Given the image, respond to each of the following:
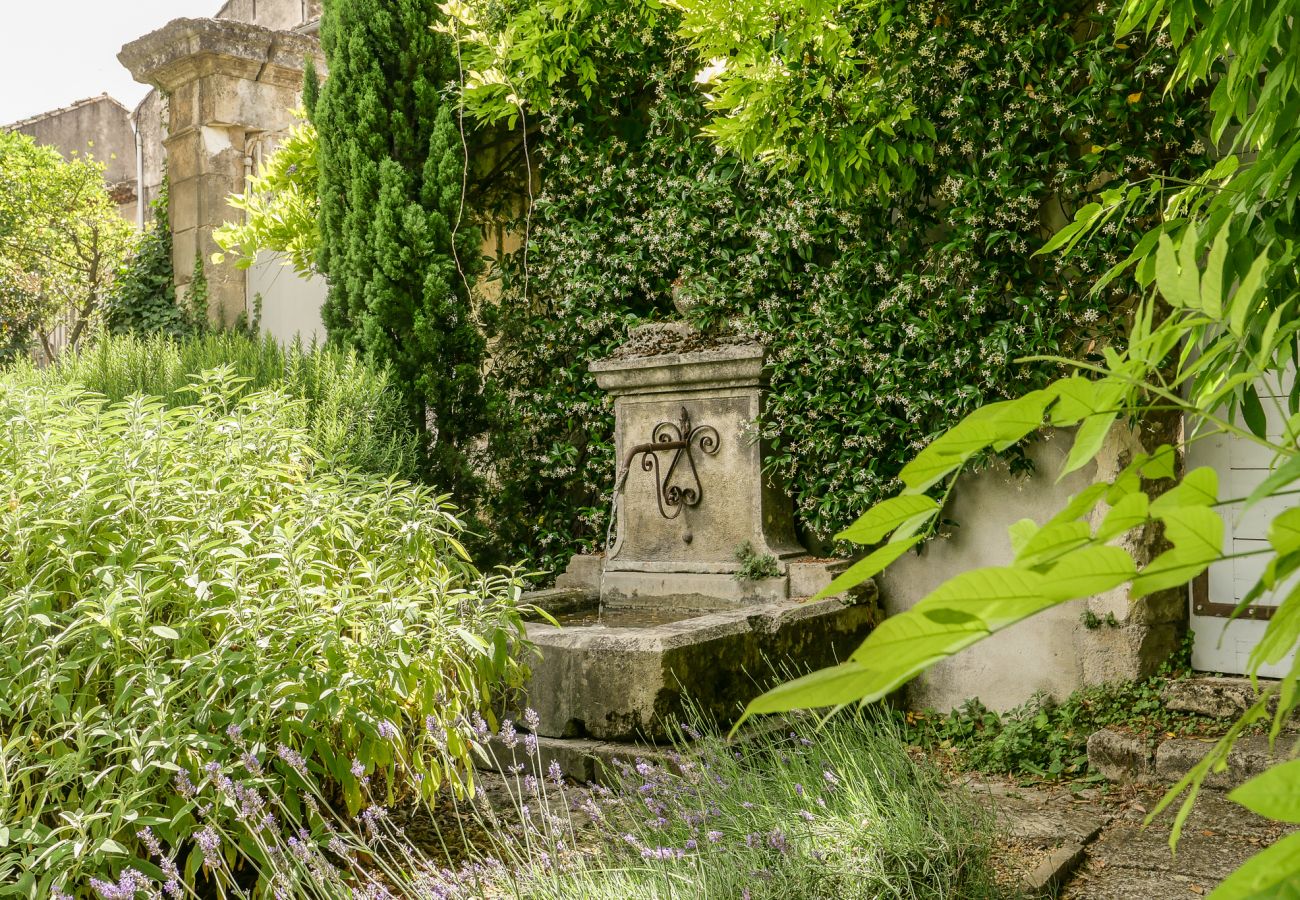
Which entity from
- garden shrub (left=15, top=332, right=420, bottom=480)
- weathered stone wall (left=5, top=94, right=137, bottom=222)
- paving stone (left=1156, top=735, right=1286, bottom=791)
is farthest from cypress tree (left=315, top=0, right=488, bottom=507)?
weathered stone wall (left=5, top=94, right=137, bottom=222)

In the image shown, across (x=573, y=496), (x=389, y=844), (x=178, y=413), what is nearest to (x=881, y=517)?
(x=389, y=844)

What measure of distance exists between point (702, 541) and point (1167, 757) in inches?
90.4

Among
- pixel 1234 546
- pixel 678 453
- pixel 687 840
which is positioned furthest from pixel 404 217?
pixel 1234 546

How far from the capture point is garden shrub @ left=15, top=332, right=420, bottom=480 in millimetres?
5199

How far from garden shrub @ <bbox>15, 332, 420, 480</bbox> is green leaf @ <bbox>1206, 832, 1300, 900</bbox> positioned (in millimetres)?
4676

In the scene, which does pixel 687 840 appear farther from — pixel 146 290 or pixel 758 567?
pixel 146 290

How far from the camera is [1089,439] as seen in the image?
0.64 m

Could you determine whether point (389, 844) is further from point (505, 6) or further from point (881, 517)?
point (505, 6)

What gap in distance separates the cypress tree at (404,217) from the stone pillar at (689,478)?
3.10 ft

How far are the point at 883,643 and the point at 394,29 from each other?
633 cm

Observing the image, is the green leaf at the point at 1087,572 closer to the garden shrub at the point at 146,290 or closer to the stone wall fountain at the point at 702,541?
the stone wall fountain at the point at 702,541

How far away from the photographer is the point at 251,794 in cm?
228

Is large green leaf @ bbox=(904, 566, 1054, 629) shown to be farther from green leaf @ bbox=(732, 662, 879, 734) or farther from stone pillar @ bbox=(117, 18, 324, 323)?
stone pillar @ bbox=(117, 18, 324, 323)

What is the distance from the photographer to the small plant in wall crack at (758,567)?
16.8ft
